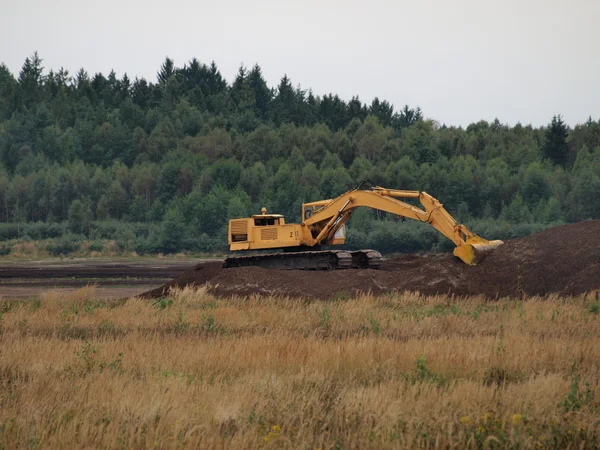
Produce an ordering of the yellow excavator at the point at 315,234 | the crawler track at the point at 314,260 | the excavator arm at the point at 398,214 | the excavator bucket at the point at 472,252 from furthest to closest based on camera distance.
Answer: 1. the crawler track at the point at 314,260
2. the yellow excavator at the point at 315,234
3. the excavator arm at the point at 398,214
4. the excavator bucket at the point at 472,252

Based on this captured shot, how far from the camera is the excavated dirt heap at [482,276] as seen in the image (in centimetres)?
2717

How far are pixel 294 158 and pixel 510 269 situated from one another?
93158mm

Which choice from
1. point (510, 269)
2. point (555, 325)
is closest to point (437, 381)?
point (555, 325)

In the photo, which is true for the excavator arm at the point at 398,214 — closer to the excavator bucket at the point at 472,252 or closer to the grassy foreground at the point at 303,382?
the excavator bucket at the point at 472,252

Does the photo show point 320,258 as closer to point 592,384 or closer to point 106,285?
point 106,285

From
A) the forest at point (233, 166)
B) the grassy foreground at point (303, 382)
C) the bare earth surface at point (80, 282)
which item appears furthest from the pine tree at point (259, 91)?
the grassy foreground at point (303, 382)

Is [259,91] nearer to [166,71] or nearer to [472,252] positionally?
[166,71]

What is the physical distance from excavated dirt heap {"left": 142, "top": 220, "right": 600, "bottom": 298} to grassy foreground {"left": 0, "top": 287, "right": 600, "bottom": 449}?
277 inches

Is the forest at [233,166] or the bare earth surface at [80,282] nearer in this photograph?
the bare earth surface at [80,282]

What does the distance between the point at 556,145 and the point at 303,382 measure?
110011mm

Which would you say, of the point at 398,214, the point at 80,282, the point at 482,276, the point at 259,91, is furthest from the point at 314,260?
the point at 259,91

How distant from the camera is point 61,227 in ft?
320

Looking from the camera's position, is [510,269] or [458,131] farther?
[458,131]

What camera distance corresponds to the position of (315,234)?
1420 inches
